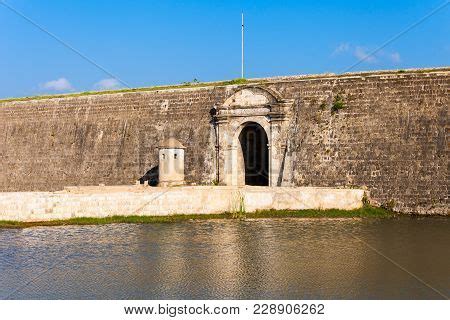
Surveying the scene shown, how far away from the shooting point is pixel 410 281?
27.3ft

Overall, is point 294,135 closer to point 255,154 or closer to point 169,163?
point 255,154

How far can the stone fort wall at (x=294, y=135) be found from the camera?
15805 mm

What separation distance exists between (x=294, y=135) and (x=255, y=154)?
3234 millimetres

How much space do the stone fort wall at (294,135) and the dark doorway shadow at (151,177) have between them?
267 mm

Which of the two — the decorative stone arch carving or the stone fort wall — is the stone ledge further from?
the decorative stone arch carving

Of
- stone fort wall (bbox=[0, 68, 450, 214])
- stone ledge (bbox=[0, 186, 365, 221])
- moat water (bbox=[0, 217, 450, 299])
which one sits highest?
stone fort wall (bbox=[0, 68, 450, 214])

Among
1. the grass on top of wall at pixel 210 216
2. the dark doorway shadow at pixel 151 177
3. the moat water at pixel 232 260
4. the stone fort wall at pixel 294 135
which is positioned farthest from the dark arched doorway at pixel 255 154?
the moat water at pixel 232 260

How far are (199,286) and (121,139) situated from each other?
549 inches

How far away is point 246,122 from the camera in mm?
18766

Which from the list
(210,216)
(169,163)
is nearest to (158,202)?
(210,216)

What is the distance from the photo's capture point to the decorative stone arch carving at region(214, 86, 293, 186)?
18.0 m

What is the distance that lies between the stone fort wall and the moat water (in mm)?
2220

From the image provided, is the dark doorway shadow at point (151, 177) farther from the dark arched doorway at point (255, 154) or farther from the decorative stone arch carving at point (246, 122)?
the dark arched doorway at point (255, 154)

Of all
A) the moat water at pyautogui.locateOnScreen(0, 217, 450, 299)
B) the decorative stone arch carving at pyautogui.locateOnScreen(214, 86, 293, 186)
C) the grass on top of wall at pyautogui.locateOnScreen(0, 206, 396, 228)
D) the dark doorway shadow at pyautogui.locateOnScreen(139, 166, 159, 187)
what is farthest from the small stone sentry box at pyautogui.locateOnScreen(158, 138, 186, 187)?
the moat water at pyautogui.locateOnScreen(0, 217, 450, 299)
